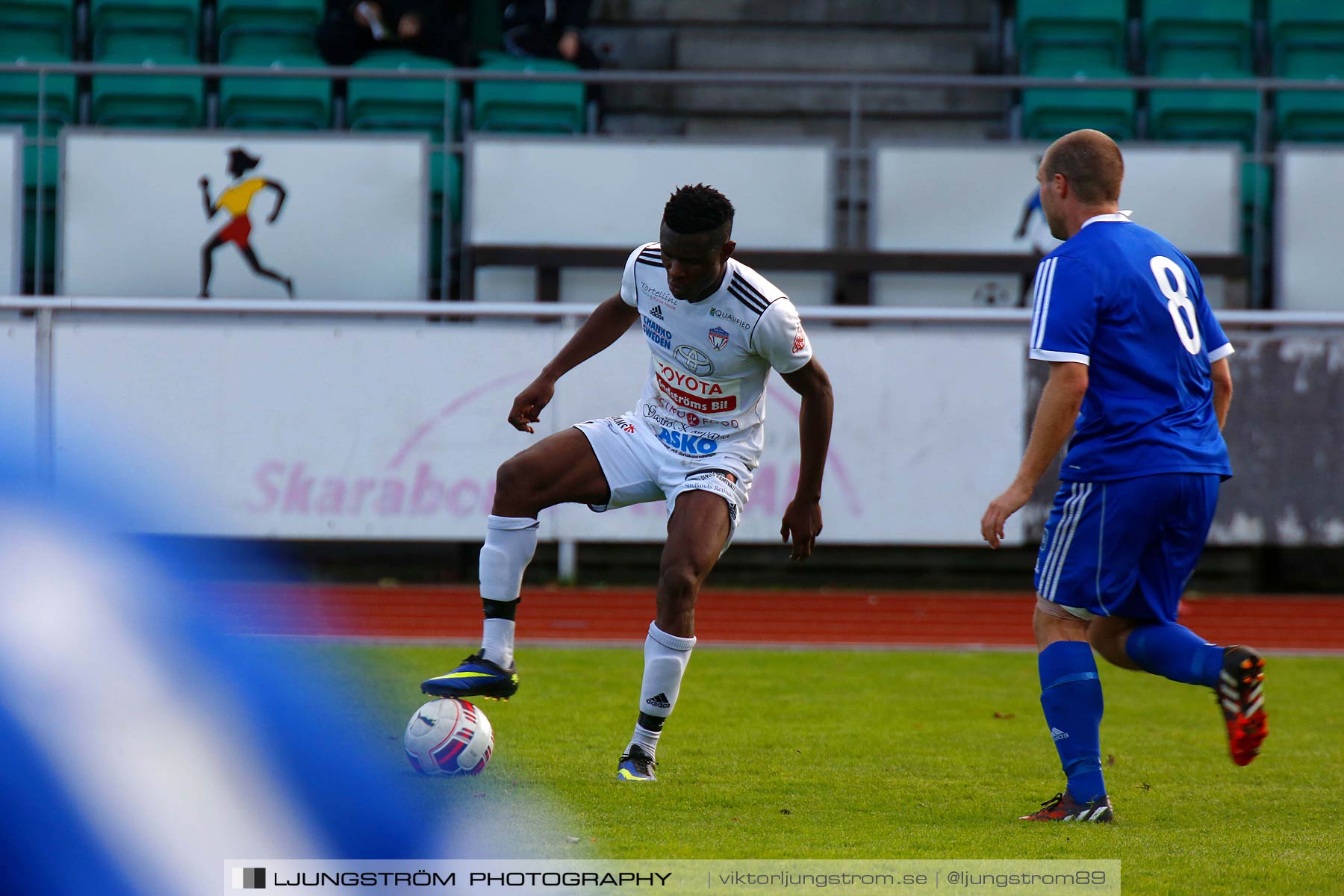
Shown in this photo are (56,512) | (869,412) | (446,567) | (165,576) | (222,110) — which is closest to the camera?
(56,512)

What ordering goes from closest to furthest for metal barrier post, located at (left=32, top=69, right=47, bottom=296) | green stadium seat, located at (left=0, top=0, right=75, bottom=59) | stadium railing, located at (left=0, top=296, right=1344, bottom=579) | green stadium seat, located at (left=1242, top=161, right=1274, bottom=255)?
stadium railing, located at (left=0, top=296, right=1344, bottom=579), metal barrier post, located at (left=32, top=69, right=47, bottom=296), green stadium seat, located at (left=1242, top=161, right=1274, bottom=255), green stadium seat, located at (left=0, top=0, right=75, bottom=59)

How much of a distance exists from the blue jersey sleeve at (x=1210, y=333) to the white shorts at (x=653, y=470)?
4.92 feet

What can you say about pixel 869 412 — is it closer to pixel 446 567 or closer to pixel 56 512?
pixel 446 567

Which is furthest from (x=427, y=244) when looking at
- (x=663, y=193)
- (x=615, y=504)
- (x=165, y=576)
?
(x=165, y=576)

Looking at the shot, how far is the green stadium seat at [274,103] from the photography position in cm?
1280

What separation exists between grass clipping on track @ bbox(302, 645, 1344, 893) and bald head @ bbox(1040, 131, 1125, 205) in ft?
5.59

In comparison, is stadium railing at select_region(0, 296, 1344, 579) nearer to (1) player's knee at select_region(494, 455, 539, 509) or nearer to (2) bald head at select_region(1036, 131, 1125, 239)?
(1) player's knee at select_region(494, 455, 539, 509)

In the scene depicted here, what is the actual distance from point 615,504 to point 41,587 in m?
3.13

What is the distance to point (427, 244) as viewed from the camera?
11758 millimetres

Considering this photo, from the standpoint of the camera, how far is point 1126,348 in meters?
4.00

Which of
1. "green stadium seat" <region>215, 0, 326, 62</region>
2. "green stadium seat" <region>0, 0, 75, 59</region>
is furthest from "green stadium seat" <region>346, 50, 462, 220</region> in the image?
"green stadium seat" <region>0, 0, 75, 59</region>

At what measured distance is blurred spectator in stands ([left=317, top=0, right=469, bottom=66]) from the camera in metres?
13.3

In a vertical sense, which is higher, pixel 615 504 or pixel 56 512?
pixel 56 512

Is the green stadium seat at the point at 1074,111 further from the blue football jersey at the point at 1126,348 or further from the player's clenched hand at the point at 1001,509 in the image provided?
the player's clenched hand at the point at 1001,509
